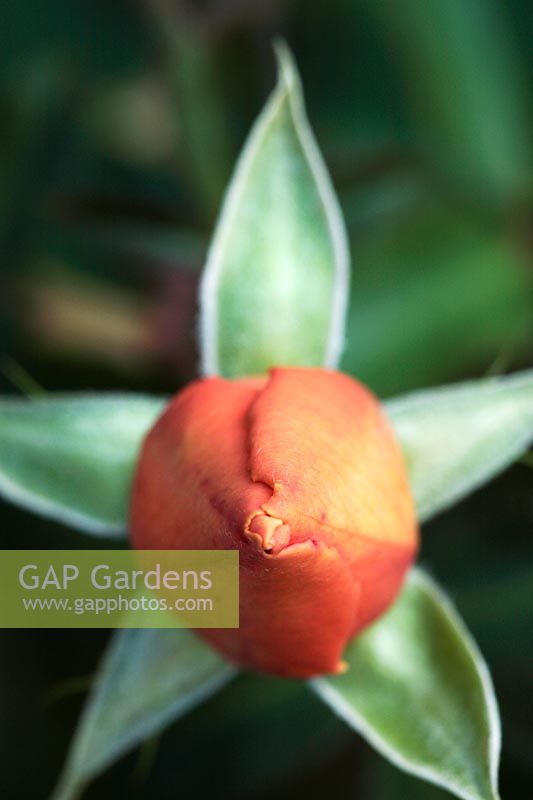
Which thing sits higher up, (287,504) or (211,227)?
(287,504)

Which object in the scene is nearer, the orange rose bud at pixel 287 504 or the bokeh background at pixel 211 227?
the orange rose bud at pixel 287 504

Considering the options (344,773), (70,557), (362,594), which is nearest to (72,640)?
(70,557)

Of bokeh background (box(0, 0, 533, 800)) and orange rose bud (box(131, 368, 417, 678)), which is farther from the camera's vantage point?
bokeh background (box(0, 0, 533, 800))

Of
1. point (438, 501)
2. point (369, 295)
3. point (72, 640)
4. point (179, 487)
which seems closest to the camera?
point (179, 487)

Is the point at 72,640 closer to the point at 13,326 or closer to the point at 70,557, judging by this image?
the point at 70,557
